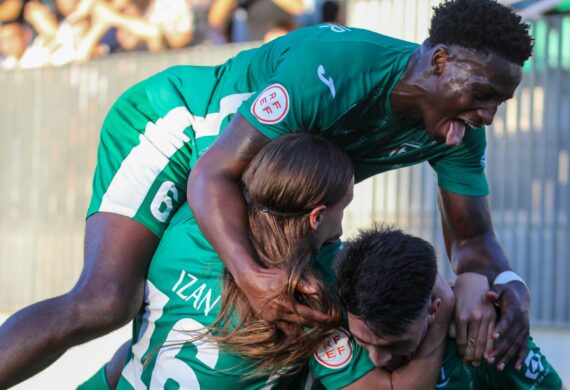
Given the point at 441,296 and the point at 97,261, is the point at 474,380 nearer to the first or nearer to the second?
the point at 441,296

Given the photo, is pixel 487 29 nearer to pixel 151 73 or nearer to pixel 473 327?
pixel 473 327

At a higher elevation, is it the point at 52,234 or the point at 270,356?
the point at 270,356

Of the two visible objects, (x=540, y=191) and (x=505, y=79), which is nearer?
(x=505, y=79)

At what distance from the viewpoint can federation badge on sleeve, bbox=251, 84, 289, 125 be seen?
130 inches

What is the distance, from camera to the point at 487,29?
331cm

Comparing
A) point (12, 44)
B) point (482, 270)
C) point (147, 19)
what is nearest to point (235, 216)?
point (482, 270)

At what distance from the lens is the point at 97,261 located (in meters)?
3.72

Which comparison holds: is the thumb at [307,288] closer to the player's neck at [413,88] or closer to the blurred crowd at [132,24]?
the player's neck at [413,88]

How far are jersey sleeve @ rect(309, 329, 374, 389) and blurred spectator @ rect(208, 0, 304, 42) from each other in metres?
5.88

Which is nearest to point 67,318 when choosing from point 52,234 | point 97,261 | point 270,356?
point 97,261

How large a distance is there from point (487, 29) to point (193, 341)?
133 cm

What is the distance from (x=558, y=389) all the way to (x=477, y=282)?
0.42 metres

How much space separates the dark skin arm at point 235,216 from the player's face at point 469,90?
598 mm

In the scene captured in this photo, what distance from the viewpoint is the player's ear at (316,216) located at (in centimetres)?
311
